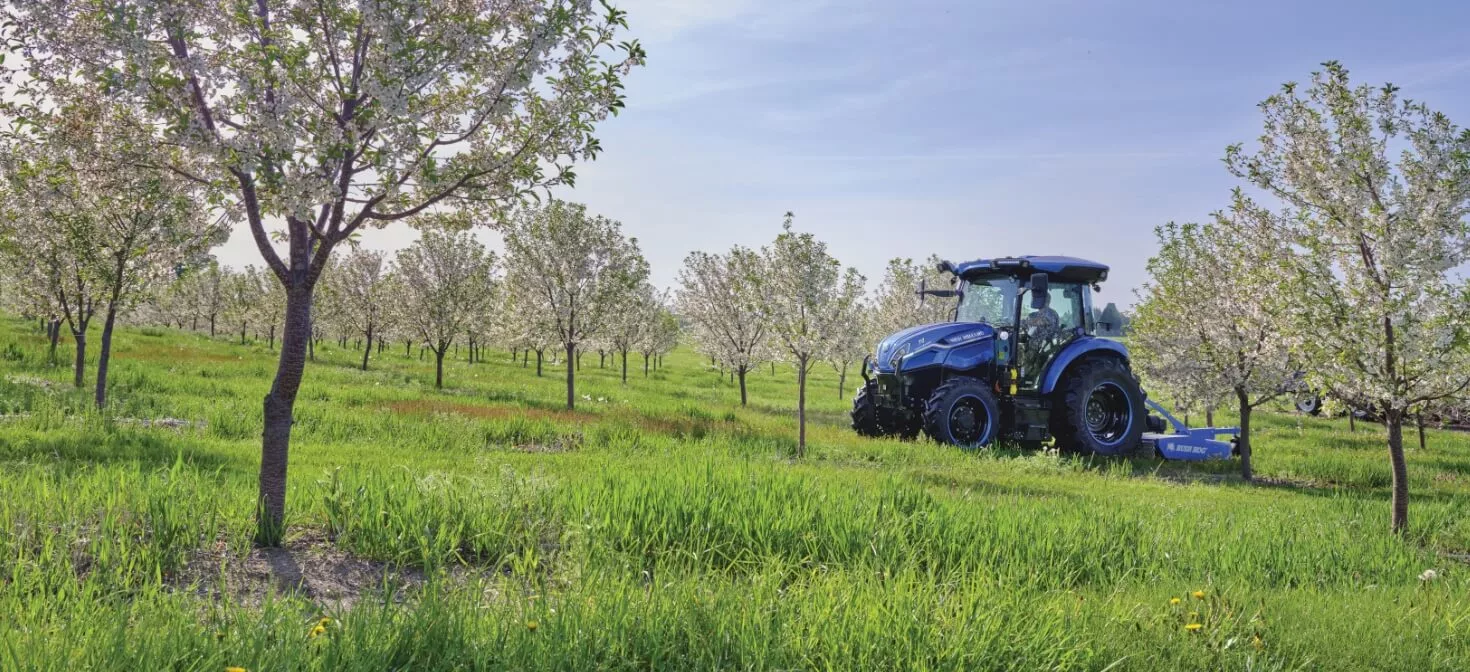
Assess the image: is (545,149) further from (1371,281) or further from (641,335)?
(641,335)

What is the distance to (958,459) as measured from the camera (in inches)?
440

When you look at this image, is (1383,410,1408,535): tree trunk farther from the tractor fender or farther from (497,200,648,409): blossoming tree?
(497,200,648,409): blossoming tree

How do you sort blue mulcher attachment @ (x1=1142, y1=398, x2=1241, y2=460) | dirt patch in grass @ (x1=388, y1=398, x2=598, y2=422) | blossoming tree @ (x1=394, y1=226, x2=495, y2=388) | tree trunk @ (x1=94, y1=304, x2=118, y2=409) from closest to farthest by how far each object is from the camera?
tree trunk @ (x1=94, y1=304, x2=118, y2=409) → blue mulcher attachment @ (x1=1142, y1=398, x2=1241, y2=460) → dirt patch in grass @ (x1=388, y1=398, x2=598, y2=422) → blossoming tree @ (x1=394, y1=226, x2=495, y2=388)

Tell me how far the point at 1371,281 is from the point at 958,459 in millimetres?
5281

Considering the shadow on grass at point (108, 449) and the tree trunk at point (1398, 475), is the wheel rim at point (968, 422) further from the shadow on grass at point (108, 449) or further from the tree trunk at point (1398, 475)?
the shadow on grass at point (108, 449)

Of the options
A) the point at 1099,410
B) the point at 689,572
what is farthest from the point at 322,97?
the point at 1099,410

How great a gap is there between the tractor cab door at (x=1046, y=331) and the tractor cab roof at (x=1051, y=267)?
0.88 ft

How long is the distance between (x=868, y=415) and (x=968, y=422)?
2278 millimetres

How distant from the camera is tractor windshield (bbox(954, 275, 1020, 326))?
42.3 ft

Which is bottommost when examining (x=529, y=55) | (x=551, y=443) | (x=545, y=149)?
(x=551, y=443)

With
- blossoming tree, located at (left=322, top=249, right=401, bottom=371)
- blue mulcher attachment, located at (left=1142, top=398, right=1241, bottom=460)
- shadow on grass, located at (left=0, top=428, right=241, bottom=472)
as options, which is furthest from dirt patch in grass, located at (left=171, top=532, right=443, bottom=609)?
blossoming tree, located at (left=322, top=249, right=401, bottom=371)

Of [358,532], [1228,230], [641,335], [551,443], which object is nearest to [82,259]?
[551,443]

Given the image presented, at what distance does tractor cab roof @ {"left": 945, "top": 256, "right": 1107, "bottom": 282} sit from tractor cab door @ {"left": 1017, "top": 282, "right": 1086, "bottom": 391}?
0.27 meters

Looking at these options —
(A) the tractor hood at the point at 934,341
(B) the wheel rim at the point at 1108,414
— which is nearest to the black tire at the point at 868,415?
(A) the tractor hood at the point at 934,341
